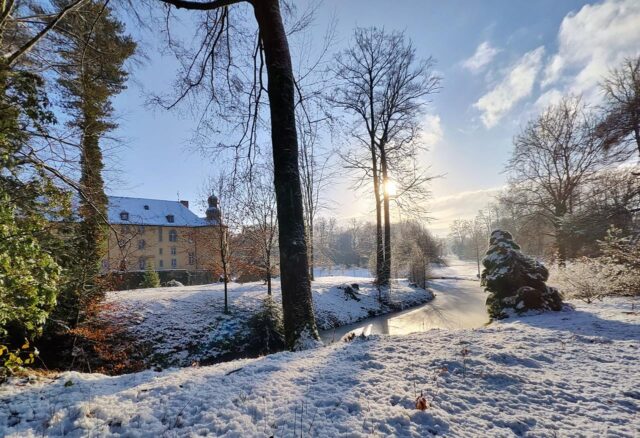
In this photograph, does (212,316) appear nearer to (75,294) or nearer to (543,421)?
(75,294)

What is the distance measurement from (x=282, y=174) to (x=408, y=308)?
47.6ft

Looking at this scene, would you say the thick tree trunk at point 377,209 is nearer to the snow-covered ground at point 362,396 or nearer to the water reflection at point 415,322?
the water reflection at point 415,322

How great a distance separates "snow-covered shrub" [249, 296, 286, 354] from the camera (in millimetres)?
9632

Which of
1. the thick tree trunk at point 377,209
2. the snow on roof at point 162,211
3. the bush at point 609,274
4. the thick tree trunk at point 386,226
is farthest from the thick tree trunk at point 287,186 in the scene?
the snow on roof at point 162,211

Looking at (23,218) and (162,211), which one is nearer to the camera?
(23,218)

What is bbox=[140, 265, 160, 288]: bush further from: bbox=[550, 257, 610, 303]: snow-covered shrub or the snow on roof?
the snow on roof

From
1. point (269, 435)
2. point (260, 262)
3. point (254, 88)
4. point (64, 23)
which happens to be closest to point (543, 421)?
point (269, 435)

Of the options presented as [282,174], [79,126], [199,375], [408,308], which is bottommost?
[408,308]

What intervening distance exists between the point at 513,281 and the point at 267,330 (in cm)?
817

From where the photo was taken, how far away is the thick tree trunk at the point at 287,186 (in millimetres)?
4328

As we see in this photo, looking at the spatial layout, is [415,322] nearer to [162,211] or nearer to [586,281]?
[586,281]

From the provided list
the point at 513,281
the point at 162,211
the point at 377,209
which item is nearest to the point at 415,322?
the point at 513,281

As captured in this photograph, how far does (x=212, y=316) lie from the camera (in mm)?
10766

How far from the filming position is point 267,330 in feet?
33.8
